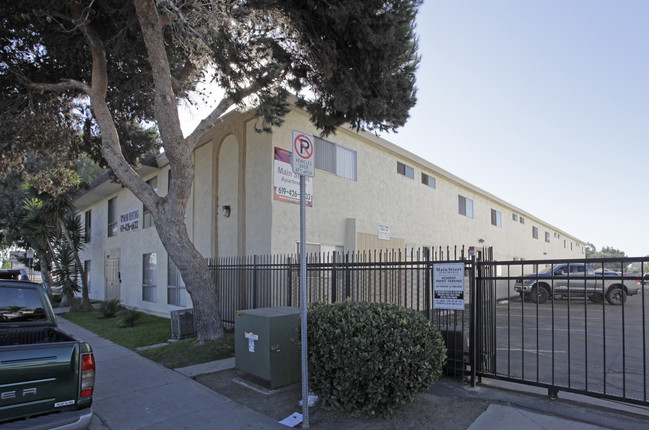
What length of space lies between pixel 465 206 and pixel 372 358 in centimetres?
1730

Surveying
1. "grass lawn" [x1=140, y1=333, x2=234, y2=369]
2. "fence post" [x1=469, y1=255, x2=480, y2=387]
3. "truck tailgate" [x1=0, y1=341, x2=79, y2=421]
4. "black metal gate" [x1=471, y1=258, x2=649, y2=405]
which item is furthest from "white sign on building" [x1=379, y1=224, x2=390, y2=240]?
A: "truck tailgate" [x1=0, y1=341, x2=79, y2=421]

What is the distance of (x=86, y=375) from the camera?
12.7ft

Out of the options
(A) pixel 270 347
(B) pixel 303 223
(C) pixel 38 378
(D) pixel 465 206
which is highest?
(D) pixel 465 206

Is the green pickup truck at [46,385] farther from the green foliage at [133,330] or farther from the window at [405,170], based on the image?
the window at [405,170]

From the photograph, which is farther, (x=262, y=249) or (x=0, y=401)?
(x=262, y=249)

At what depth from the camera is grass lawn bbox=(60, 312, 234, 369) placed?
7.83 metres

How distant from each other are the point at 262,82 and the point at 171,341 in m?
6.27

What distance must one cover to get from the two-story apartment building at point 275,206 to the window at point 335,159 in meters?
0.03

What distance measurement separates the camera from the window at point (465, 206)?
19.8 m

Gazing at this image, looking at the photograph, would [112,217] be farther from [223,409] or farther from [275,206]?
[223,409]

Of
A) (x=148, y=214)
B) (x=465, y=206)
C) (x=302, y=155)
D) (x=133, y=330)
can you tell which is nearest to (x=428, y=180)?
(x=465, y=206)

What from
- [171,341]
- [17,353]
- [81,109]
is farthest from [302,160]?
[81,109]

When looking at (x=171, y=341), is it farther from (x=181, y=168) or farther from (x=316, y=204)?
(x=316, y=204)

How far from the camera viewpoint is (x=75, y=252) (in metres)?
18.3
